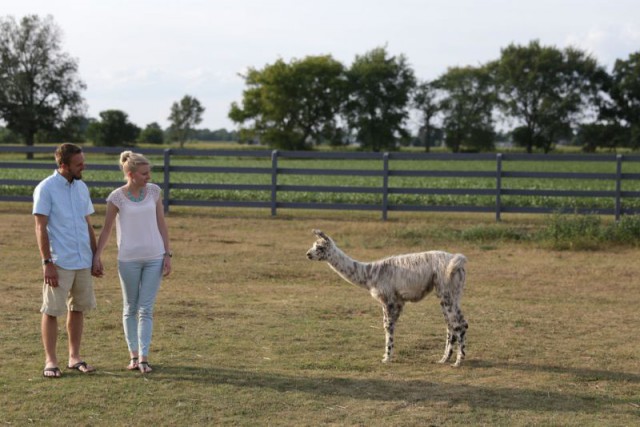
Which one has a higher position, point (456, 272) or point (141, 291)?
point (456, 272)

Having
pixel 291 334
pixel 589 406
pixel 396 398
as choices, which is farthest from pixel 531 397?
pixel 291 334

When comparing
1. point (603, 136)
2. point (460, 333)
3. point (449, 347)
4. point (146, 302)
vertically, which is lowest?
point (449, 347)

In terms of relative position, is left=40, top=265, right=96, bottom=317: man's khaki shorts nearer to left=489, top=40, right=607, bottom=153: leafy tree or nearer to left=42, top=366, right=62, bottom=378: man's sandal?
left=42, top=366, right=62, bottom=378: man's sandal

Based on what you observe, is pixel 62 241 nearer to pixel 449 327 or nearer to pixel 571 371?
pixel 449 327

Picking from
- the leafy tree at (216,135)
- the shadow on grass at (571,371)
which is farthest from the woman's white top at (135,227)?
the leafy tree at (216,135)

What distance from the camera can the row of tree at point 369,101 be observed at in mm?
71188

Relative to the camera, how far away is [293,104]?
80.6 metres

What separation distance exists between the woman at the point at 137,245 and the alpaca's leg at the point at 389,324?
6.39 feet

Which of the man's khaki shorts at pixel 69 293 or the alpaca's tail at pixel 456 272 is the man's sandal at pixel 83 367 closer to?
the man's khaki shorts at pixel 69 293

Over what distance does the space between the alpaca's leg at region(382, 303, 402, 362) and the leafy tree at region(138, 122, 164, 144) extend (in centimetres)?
9326

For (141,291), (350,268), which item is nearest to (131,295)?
(141,291)

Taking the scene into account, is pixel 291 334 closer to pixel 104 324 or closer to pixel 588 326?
pixel 104 324

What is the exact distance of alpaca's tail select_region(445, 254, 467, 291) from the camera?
734 cm

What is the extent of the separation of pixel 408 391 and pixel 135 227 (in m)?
2.41
